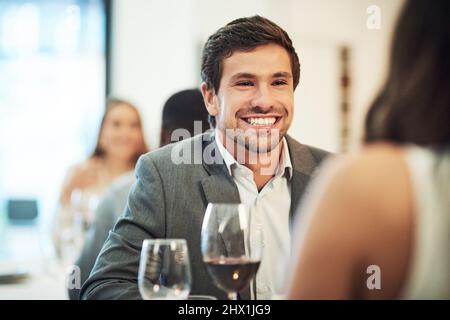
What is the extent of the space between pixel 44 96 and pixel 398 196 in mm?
3890

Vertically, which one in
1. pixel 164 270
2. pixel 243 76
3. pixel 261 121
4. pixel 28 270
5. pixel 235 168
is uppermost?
pixel 243 76

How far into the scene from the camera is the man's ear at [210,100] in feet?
5.67

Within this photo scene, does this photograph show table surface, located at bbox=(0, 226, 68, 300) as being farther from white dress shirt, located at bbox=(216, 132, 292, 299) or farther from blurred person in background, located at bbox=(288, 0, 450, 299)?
blurred person in background, located at bbox=(288, 0, 450, 299)

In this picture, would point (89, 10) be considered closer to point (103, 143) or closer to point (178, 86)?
point (178, 86)

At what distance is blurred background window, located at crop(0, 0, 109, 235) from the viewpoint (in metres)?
4.25

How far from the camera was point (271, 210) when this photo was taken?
1549 mm

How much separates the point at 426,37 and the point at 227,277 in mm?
474

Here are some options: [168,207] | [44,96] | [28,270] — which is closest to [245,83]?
[168,207]

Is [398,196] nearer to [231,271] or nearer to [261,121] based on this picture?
[231,271]

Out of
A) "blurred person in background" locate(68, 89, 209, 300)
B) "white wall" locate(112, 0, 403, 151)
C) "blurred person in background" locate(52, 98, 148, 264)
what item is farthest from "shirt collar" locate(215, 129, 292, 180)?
"white wall" locate(112, 0, 403, 151)

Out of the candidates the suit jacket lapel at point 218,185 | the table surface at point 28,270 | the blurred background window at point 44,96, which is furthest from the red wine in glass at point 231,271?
the blurred background window at point 44,96

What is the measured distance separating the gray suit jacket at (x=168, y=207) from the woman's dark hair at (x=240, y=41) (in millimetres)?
198

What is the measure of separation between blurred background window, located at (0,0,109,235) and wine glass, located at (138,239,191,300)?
10.9ft

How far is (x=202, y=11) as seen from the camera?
427 centimetres
